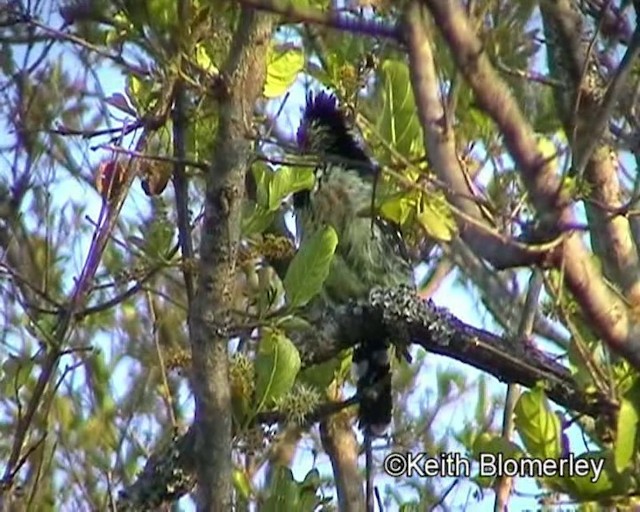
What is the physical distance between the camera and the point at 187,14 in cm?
217

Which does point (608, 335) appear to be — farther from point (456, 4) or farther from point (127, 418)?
point (127, 418)

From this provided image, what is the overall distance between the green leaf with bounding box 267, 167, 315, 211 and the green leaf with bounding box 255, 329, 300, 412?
14.8 inches

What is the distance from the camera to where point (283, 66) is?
279 centimetres

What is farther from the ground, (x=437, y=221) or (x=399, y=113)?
(x=399, y=113)

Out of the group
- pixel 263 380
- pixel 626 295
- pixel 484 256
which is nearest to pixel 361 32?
pixel 484 256

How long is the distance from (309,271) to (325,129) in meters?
1.66

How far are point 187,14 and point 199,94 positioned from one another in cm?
30

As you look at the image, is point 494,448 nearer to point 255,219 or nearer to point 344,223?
point 255,219

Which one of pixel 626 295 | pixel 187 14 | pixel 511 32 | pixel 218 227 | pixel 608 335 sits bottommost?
pixel 608 335

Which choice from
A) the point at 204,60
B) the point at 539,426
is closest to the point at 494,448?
the point at 539,426

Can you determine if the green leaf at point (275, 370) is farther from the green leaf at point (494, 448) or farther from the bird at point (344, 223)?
the bird at point (344, 223)

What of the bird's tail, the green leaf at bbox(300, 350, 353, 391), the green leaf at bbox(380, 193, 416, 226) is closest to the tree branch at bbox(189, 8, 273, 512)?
the green leaf at bbox(380, 193, 416, 226)

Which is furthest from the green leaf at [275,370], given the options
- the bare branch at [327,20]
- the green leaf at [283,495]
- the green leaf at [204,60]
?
the bare branch at [327,20]

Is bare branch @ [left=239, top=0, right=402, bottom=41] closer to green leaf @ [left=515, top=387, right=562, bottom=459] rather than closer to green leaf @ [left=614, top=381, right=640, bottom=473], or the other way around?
green leaf @ [left=614, top=381, right=640, bottom=473]
